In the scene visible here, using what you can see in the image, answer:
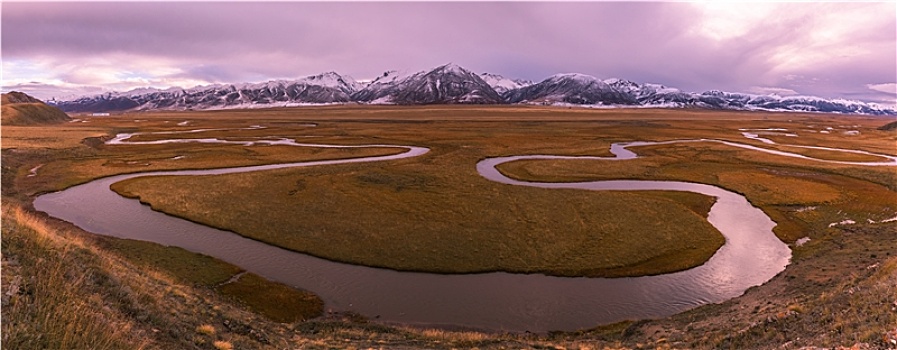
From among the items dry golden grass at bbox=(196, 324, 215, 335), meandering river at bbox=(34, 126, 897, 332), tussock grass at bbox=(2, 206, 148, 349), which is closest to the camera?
tussock grass at bbox=(2, 206, 148, 349)

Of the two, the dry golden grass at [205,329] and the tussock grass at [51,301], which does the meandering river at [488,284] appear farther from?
the tussock grass at [51,301]

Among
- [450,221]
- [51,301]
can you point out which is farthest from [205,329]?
[450,221]

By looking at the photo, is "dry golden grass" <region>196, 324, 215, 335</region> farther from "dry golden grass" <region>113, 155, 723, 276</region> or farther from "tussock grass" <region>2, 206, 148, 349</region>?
"dry golden grass" <region>113, 155, 723, 276</region>

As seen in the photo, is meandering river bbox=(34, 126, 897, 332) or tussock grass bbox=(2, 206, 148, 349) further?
meandering river bbox=(34, 126, 897, 332)

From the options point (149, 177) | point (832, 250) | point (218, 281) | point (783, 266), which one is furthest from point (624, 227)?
point (149, 177)

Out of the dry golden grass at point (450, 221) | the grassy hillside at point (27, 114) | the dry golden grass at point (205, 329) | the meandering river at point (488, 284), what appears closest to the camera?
the dry golden grass at point (205, 329)

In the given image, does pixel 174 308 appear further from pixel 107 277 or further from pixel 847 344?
pixel 847 344

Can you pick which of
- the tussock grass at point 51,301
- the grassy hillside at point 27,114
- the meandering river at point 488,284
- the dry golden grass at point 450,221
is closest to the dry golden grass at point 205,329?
the tussock grass at point 51,301

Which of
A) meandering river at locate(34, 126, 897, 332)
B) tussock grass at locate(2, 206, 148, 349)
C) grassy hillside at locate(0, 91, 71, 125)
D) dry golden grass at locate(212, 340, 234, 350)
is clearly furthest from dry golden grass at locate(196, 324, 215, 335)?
grassy hillside at locate(0, 91, 71, 125)

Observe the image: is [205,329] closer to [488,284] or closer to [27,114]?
[488,284]
